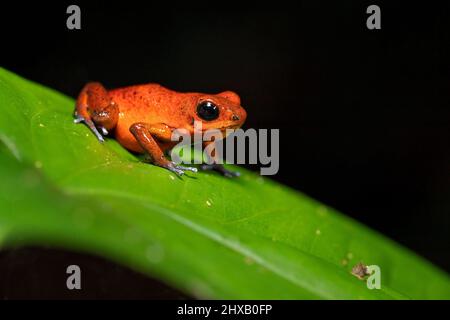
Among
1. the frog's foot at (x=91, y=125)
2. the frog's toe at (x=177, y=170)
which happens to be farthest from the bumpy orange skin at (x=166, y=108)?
the frog's toe at (x=177, y=170)

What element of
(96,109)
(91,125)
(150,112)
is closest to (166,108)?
(150,112)

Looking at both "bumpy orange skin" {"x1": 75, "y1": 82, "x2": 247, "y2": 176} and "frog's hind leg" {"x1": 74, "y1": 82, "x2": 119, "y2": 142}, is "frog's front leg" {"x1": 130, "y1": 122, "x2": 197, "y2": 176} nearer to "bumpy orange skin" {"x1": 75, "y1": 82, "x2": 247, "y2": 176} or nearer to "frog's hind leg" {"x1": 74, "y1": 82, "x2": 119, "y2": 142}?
"bumpy orange skin" {"x1": 75, "y1": 82, "x2": 247, "y2": 176}

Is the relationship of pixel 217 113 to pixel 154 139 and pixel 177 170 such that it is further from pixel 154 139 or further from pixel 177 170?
pixel 177 170

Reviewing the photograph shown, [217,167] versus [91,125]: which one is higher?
[91,125]

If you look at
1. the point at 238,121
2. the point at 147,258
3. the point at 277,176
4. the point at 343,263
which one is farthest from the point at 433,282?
the point at 277,176

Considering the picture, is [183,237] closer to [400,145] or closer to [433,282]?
[433,282]

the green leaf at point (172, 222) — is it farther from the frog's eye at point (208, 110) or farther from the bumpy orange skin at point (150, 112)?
the frog's eye at point (208, 110)
